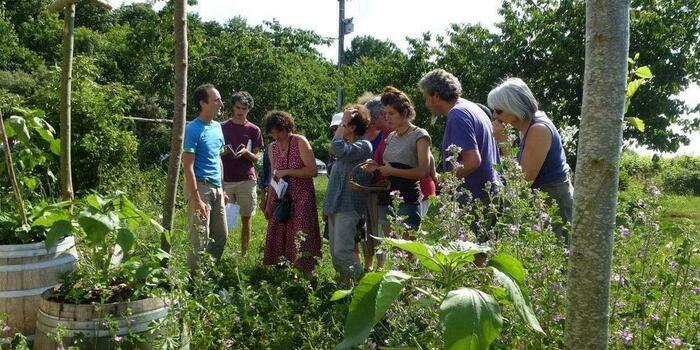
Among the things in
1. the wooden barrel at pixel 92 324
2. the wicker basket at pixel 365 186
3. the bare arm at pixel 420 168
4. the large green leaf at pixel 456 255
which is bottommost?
the wooden barrel at pixel 92 324

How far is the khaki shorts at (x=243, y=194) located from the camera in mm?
6625

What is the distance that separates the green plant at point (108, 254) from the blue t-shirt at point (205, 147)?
229 cm

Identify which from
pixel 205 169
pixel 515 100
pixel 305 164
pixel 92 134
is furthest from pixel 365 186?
pixel 92 134

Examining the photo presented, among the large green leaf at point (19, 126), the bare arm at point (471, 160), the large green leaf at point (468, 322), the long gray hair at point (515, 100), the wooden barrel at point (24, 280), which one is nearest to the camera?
the large green leaf at point (468, 322)

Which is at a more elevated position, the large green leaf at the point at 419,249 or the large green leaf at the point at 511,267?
the large green leaf at the point at 419,249

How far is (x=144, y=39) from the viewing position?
13.1 feet

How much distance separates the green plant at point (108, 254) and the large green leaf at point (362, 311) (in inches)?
52.0

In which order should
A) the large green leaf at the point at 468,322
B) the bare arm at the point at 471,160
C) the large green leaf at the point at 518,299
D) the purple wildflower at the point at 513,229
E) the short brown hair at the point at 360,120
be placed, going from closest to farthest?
the large green leaf at the point at 468,322 < the large green leaf at the point at 518,299 < the purple wildflower at the point at 513,229 < the bare arm at the point at 471,160 < the short brown hair at the point at 360,120

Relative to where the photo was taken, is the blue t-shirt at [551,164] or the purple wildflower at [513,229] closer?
the purple wildflower at [513,229]

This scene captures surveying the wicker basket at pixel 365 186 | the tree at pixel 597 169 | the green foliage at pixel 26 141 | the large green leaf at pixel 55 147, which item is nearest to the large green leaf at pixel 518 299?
A: the tree at pixel 597 169

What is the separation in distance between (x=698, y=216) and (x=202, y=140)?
38.6 ft

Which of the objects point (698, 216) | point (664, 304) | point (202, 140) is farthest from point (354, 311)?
point (698, 216)

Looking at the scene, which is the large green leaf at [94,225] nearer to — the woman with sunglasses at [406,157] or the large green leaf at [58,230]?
the large green leaf at [58,230]

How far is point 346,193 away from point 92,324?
266cm
